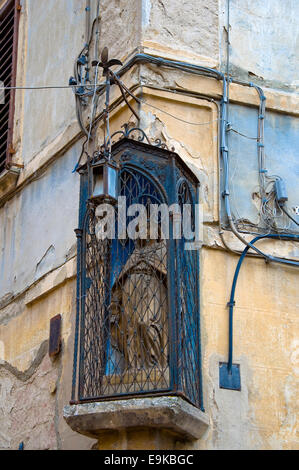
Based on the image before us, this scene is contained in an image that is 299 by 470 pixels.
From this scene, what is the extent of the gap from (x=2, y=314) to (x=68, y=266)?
3.98 feet

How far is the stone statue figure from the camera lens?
6242 mm

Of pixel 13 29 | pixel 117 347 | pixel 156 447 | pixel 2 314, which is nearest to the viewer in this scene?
pixel 156 447

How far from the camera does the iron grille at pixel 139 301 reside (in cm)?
617

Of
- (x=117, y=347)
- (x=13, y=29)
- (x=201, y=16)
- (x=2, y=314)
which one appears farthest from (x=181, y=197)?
(x=13, y=29)

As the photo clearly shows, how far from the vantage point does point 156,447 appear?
6016 mm

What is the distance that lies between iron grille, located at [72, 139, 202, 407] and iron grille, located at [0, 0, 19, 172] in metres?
2.34

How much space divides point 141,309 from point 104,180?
854 mm

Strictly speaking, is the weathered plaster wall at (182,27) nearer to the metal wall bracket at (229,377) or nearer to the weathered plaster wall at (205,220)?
the weathered plaster wall at (205,220)

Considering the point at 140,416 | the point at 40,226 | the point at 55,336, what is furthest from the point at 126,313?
the point at 40,226

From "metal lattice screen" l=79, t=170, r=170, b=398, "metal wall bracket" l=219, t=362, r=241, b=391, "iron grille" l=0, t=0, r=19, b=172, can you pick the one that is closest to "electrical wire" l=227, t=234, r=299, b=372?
"metal wall bracket" l=219, t=362, r=241, b=391

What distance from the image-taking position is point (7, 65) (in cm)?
953

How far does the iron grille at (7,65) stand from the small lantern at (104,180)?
2.54 metres

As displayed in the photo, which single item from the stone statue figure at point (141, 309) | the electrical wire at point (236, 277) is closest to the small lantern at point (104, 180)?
the stone statue figure at point (141, 309)
